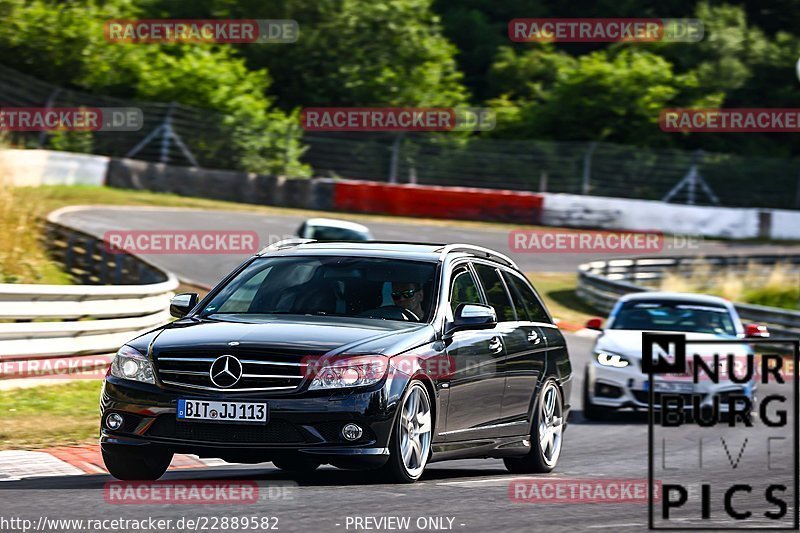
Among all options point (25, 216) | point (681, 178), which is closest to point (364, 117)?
point (681, 178)

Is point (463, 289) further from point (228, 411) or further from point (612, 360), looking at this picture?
point (612, 360)

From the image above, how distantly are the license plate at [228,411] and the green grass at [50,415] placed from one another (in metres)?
2.71

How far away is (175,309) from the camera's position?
9.25 metres

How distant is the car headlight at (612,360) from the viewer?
50.4 feet

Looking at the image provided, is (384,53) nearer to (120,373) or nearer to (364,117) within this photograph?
(364,117)

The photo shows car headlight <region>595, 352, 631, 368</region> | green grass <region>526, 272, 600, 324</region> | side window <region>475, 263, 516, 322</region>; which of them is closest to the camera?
side window <region>475, 263, 516, 322</region>

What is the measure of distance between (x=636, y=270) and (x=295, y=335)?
27.1m

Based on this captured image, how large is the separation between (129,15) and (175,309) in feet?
147

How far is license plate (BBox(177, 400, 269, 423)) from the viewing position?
783cm

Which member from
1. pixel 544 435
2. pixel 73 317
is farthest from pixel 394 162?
pixel 544 435

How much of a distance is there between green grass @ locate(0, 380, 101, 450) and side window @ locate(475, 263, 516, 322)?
10.4 feet
